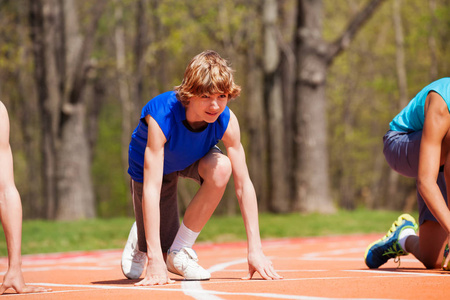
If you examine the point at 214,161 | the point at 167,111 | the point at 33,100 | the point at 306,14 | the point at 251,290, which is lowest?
the point at 251,290

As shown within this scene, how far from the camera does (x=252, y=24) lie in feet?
84.8

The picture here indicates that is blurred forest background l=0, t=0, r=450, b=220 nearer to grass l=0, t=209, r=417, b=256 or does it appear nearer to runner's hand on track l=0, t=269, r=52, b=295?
grass l=0, t=209, r=417, b=256

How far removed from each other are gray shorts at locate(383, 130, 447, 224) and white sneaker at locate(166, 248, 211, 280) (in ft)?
5.73

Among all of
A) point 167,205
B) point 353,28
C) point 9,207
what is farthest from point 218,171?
point 353,28

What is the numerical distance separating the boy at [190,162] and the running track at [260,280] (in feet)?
0.61

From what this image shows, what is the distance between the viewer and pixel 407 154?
5.32 metres

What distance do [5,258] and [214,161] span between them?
504cm

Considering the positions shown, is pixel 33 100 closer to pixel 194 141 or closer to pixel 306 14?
pixel 306 14

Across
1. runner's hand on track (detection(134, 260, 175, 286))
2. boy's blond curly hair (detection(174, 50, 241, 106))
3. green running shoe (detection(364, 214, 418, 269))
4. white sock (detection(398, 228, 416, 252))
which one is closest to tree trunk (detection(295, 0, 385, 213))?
white sock (detection(398, 228, 416, 252))

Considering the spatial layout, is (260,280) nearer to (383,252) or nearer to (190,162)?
(190,162)

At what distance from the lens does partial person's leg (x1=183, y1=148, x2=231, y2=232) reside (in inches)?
197

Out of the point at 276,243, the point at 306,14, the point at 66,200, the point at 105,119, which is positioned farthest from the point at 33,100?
the point at 276,243

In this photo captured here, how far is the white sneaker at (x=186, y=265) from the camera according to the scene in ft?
16.0

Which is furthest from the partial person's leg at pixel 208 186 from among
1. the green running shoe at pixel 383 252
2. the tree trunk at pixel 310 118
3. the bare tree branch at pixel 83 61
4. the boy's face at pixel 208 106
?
the bare tree branch at pixel 83 61
